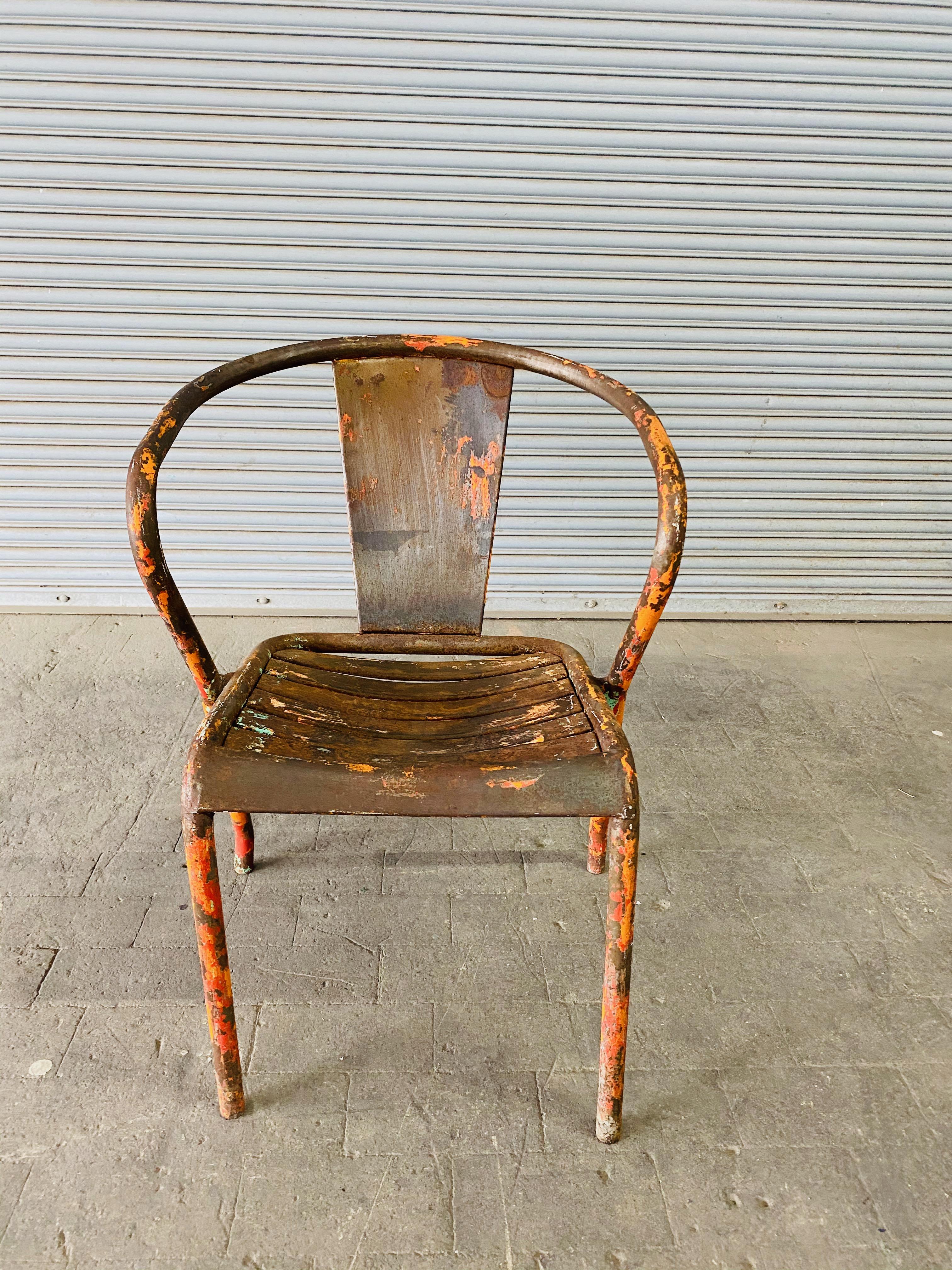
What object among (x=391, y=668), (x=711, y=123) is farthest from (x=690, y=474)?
(x=391, y=668)

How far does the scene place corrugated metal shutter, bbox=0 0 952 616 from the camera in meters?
2.43

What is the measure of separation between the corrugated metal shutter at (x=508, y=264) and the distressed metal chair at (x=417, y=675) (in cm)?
115

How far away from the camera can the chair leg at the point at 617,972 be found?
1.26 meters

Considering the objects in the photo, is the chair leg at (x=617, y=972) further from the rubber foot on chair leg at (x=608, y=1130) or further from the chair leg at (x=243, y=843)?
the chair leg at (x=243, y=843)

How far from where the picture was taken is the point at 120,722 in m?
2.42

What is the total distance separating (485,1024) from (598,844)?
448mm

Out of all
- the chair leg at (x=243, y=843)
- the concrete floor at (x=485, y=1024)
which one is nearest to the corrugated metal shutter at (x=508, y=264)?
the concrete floor at (x=485, y=1024)

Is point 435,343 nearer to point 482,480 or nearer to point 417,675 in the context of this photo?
point 482,480

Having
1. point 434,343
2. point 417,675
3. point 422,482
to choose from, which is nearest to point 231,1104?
point 417,675

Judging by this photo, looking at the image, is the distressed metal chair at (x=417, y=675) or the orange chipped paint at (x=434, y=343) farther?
the orange chipped paint at (x=434, y=343)

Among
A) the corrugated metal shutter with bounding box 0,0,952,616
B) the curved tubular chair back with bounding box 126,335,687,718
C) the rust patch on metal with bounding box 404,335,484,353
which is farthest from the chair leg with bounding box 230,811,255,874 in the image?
the corrugated metal shutter with bounding box 0,0,952,616

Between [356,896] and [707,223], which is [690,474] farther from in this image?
[356,896]

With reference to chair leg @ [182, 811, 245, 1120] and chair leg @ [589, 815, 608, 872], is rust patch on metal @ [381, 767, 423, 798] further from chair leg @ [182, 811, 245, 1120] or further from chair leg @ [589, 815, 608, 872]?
chair leg @ [589, 815, 608, 872]

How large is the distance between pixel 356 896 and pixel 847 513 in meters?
1.96
